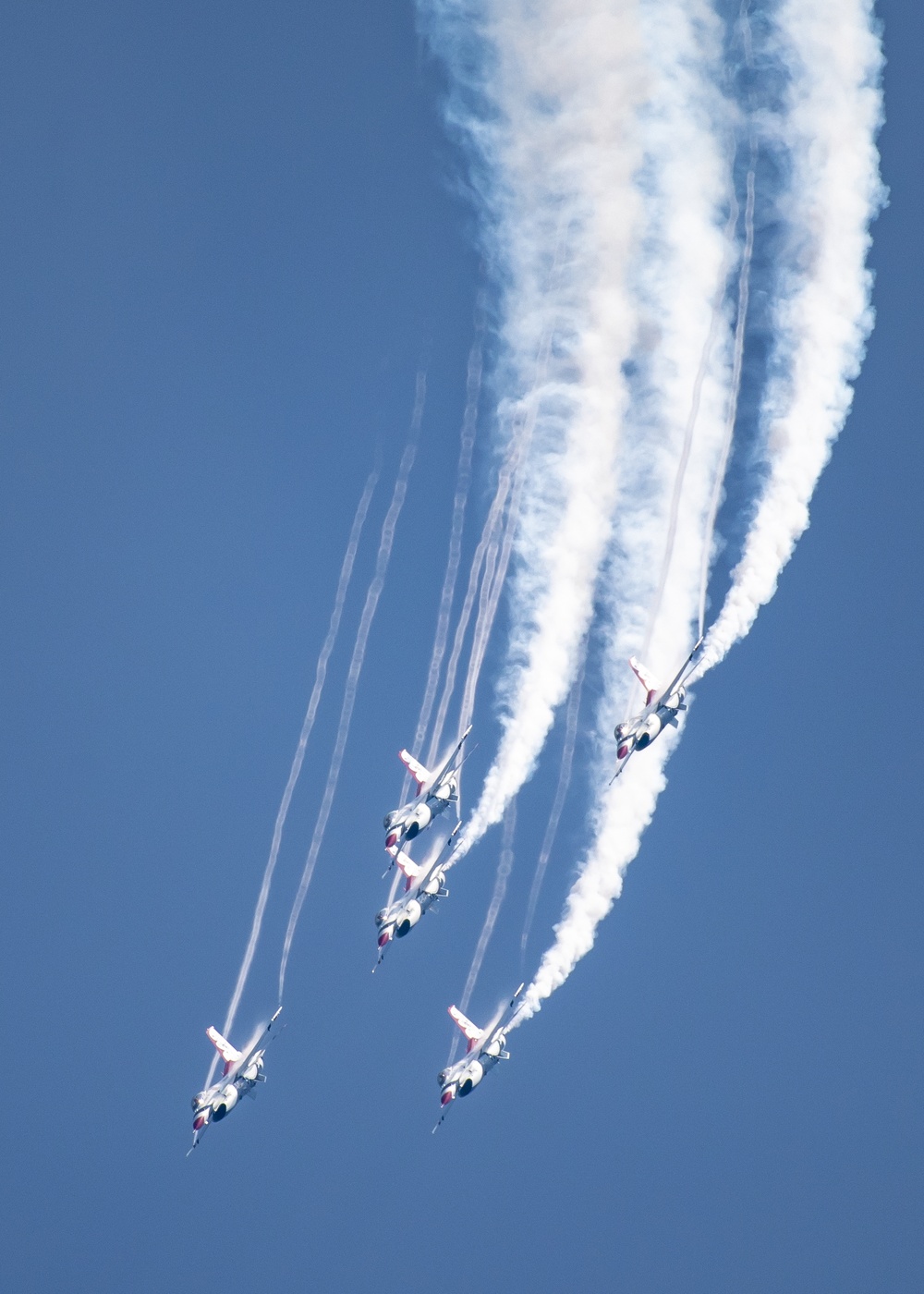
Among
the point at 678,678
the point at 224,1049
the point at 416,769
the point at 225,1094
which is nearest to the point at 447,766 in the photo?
the point at 416,769

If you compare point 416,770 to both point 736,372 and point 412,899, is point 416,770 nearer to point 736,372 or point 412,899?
point 412,899

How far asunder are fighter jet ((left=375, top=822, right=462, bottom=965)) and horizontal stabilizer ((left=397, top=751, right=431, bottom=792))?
232 centimetres

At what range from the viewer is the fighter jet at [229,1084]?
165 ft

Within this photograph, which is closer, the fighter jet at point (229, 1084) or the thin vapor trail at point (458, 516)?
the thin vapor trail at point (458, 516)

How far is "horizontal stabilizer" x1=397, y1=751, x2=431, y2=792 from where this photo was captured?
46062 millimetres

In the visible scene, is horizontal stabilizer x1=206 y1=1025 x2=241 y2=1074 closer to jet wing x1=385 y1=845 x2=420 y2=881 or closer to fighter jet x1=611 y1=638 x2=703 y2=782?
jet wing x1=385 y1=845 x2=420 y2=881

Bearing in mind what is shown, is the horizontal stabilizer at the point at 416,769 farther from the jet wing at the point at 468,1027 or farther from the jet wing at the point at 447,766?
the jet wing at the point at 468,1027

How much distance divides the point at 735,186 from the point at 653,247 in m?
2.18

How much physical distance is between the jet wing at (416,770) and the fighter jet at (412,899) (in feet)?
7.60

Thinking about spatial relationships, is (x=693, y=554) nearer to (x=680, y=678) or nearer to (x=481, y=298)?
(x=680, y=678)

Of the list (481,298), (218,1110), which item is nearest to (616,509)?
(481,298)

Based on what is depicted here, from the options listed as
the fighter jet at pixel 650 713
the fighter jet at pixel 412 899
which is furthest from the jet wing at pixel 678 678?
the fighter jet at pixel 412 899

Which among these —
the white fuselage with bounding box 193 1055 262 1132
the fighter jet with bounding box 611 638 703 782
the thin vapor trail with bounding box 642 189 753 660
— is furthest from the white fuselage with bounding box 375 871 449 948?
the thin vapor trail with bounding box 642 189 753 660

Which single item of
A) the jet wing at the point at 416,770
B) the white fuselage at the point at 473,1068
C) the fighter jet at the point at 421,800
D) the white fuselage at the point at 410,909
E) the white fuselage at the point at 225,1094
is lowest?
the white fuselage at the point at 473,1068
